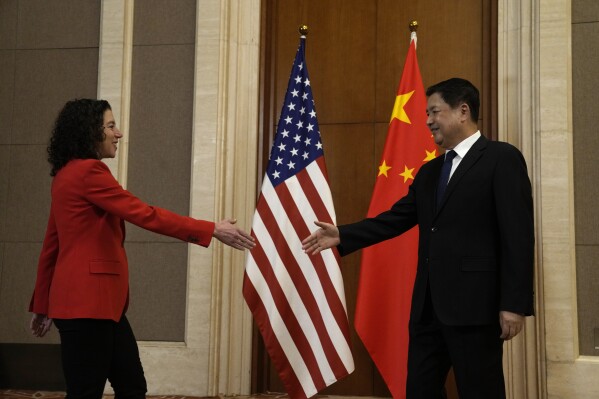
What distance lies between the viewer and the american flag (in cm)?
444

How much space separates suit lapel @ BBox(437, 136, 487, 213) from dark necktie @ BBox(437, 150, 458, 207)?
0.08 m

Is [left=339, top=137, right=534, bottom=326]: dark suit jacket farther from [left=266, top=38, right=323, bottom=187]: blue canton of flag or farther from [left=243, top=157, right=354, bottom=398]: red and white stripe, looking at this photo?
[left=266, top=38, right=323, bottom=187]: blue canton of flag

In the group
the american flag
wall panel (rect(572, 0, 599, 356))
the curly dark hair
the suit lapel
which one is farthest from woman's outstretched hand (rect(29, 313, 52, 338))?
wall panel (rect(572, 0, 599, 356))

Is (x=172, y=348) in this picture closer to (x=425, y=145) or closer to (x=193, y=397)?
(x=193, y=397)

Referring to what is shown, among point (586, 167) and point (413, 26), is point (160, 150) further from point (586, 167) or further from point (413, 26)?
point (586, 167)

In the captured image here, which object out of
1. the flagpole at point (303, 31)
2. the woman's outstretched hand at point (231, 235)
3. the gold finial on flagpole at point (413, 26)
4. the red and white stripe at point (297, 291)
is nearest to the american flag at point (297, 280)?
the red and white stripe at point (297, 291)

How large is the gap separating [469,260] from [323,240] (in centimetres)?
78

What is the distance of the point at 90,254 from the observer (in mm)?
2850

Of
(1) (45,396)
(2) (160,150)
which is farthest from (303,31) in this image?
(1) (45,396)

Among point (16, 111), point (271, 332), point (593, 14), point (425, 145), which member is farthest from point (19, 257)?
point (593, 14)

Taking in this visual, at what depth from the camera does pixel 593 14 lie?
466 cm

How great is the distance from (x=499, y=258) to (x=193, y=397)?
2.79m

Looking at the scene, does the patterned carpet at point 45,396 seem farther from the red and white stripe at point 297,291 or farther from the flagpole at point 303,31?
the flagpole at point 303,31

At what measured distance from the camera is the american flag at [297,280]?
444 centimetres
